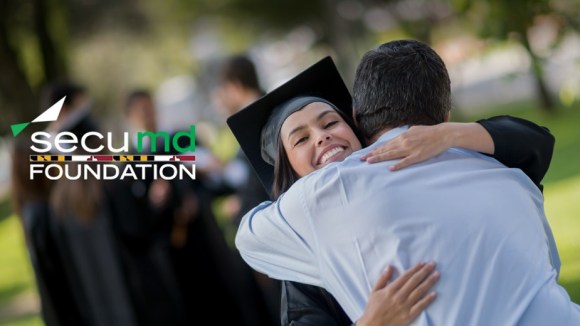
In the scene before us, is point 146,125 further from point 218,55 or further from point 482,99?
point 218,55

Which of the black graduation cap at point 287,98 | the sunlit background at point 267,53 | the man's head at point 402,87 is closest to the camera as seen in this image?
the man's head at point 402,87

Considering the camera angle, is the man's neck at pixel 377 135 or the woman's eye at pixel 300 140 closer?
the man's neck at pixel 377 135

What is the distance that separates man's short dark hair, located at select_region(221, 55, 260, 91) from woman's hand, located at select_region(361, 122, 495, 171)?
13.7 ft

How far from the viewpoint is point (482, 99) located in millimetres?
34281

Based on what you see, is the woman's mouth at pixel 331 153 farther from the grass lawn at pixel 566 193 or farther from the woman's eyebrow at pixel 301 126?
the grass lawn at pixel 566 193

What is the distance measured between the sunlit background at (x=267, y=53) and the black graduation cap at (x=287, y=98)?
270cm

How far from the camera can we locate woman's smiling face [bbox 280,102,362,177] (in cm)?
304

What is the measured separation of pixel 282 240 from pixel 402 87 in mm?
542

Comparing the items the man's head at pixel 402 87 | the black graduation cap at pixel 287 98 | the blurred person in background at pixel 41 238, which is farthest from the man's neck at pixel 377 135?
the blurred person in background at pixel 41 238

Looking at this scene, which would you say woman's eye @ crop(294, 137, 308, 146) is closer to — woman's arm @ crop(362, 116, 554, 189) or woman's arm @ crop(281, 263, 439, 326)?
woman's arm @ crop(362, 116, 554, 189)

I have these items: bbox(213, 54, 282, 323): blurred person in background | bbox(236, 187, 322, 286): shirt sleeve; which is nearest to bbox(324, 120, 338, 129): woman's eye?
bbox(236, 187, 322, 286): shirt sleeve

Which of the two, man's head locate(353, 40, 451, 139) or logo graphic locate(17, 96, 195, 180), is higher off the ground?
logo graphic locate(17, 96, 195, 180)

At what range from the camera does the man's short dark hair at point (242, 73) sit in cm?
695

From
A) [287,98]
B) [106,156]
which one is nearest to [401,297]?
[287,98]
